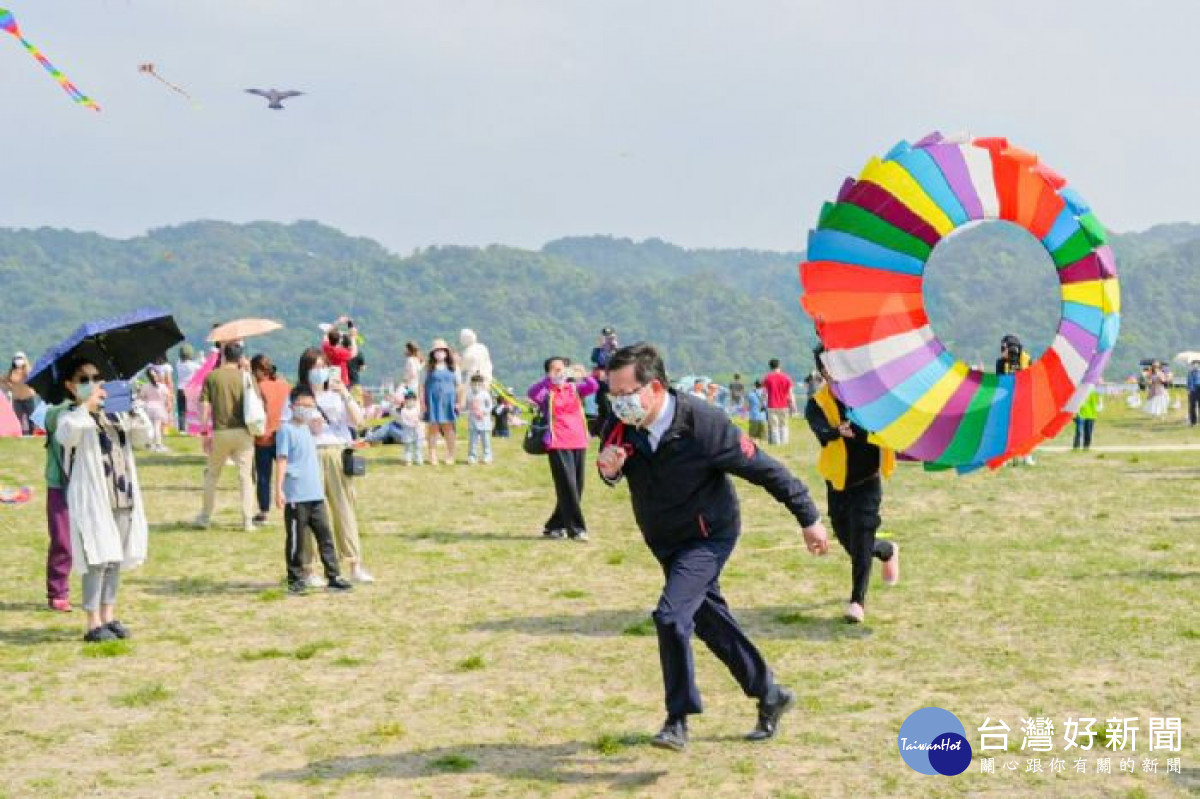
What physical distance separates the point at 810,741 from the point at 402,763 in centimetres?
218

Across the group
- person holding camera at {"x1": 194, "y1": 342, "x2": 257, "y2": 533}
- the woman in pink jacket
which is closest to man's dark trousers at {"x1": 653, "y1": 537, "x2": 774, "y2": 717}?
the woman in pink jacket

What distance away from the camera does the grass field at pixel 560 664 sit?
23.6 feet

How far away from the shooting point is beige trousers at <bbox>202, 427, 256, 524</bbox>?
16.0 metres

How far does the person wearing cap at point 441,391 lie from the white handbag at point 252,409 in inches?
293

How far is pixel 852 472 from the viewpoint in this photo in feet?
34.6

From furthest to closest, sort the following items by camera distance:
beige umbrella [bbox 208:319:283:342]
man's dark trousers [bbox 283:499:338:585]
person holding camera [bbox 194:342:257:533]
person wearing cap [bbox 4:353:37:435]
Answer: person wearing cap [bbox 4:353:37:435] < beige umbrella [bbox 208:319:283:342] < person holding camera [bbox 194:342:257:533] < man's dark trousers [bbox 283:499:338:585]

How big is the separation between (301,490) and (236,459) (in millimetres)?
4440

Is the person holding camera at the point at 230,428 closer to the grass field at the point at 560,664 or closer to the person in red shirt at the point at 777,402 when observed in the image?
the grass field at the point at 560,664

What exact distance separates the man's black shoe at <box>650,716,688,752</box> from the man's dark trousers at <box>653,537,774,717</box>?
6 cm

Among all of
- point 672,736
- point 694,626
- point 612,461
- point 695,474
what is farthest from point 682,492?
point 672,736

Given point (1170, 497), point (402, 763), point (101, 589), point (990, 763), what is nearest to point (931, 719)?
point (990, 763)

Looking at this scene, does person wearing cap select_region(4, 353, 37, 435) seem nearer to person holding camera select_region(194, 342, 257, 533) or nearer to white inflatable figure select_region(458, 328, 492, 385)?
white inflatable figure select_region(458, 328, 492, 385)

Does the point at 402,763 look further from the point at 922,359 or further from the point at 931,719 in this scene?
the point at 922,359

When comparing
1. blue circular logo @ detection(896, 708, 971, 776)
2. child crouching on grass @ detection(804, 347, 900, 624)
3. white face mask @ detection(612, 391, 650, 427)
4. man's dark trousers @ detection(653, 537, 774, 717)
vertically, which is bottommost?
blue circular logo @ detection(896, 708, 971, 776)
